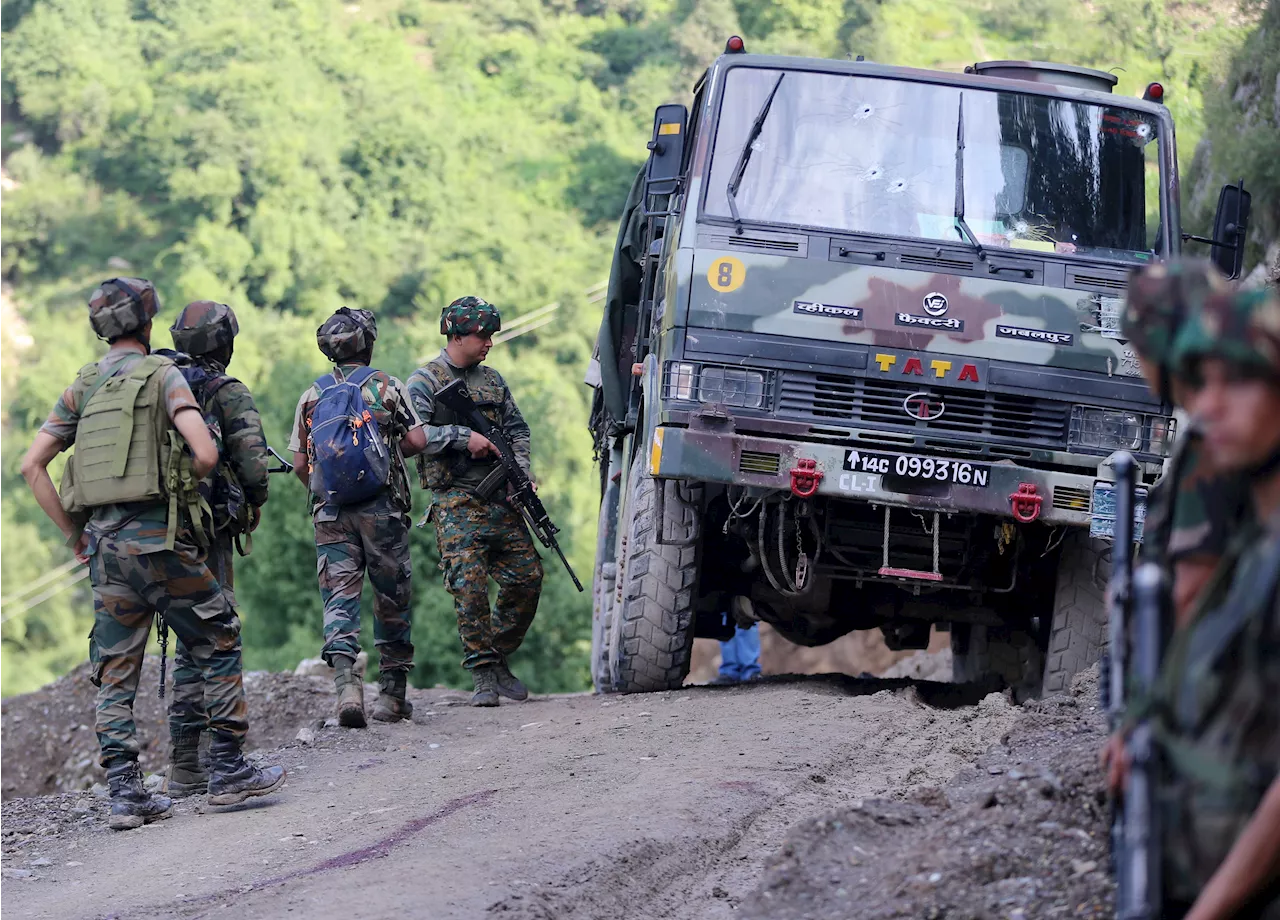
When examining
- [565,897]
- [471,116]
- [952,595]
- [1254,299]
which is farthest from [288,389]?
A: [471,116]

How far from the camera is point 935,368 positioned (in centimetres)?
776

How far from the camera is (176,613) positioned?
22.1 feet

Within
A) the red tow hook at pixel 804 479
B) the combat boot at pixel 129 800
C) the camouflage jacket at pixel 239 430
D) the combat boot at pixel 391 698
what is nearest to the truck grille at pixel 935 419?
the red tow hook at pixel 804 479

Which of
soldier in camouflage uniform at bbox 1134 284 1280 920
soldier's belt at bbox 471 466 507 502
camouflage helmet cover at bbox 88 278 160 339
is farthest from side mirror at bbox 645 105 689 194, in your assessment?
soldier in camouflage uniform at bbox 1134 284 1280 920

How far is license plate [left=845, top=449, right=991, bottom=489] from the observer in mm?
7734

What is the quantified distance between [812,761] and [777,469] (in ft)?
4.51

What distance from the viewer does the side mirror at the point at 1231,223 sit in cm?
823

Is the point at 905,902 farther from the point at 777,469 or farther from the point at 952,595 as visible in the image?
the point at 952,595

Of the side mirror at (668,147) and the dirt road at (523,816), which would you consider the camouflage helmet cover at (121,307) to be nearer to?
the dirt road at (523,816)

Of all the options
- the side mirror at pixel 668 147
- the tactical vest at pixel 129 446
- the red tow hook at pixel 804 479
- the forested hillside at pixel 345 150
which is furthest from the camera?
the forested hillside at pixel 345 150

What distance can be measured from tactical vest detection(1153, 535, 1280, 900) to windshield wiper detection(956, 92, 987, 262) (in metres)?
4.89

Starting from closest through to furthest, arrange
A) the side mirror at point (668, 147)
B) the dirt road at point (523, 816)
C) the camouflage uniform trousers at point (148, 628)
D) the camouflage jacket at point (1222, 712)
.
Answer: the camouflage jacket at point (1222, 712) → the dirt road at point (523, 816) → the camouflage uniform trousers at point (148, 628) → the side mirror at point (668, 147)

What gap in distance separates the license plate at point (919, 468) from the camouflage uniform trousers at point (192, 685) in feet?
8.45

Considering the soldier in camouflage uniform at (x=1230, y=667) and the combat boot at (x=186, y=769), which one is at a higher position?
the soldier in camouflage uniform at (x=1230, y=667)
